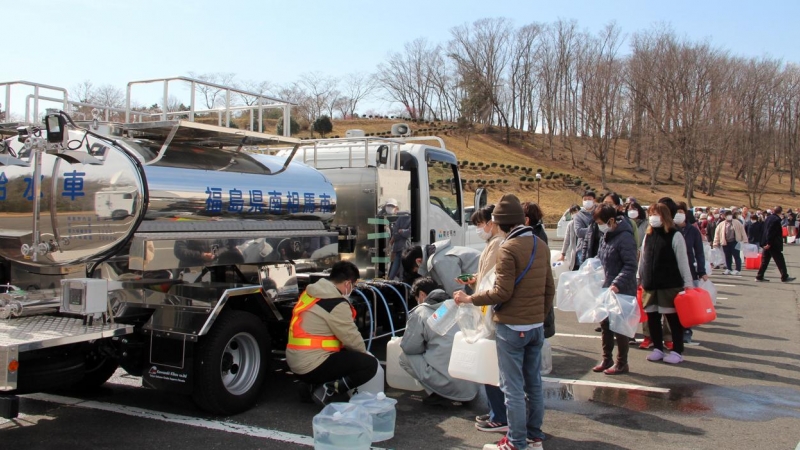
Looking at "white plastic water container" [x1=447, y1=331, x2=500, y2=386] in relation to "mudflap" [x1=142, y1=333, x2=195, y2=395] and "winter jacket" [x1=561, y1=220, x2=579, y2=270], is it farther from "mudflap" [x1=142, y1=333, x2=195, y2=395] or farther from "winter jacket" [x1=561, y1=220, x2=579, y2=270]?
"winter jacket" [x1=561, y1=220, x2=579, y2=270]

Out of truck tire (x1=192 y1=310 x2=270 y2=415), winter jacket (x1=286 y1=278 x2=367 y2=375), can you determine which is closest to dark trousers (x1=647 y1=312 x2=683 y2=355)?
winter jacket (x1=286 y1=278 x2=367 y2=375)

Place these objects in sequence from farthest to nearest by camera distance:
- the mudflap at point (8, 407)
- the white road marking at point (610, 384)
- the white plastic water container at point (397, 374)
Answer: the white road marking at point (610, 384) < the white plastic water container at point (397, 374) < the mudflap at point (8, 407)

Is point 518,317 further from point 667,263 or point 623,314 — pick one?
Answer: point 667,263

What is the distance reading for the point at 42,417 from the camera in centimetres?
548

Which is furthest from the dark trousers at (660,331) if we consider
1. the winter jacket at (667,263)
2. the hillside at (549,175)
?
the hillside at (549,175)

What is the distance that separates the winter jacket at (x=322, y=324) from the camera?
555cm

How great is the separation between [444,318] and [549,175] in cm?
5606

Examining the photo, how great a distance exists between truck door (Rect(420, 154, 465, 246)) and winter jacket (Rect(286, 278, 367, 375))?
3.43 m

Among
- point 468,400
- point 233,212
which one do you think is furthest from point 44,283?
point 468,400

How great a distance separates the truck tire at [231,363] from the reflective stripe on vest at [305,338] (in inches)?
12.8

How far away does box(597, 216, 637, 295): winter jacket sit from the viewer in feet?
22.7

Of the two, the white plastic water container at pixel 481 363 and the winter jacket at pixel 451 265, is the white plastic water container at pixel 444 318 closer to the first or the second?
the white plastic water container at pixel 481 363

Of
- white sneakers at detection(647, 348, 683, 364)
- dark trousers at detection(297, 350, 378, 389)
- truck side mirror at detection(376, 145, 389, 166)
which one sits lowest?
white sneakers at detection(647, 348, 683, 364)

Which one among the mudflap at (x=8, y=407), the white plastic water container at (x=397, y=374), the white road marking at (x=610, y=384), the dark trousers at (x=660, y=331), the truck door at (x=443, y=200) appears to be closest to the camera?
the mudflap at (x=8, y=407)
